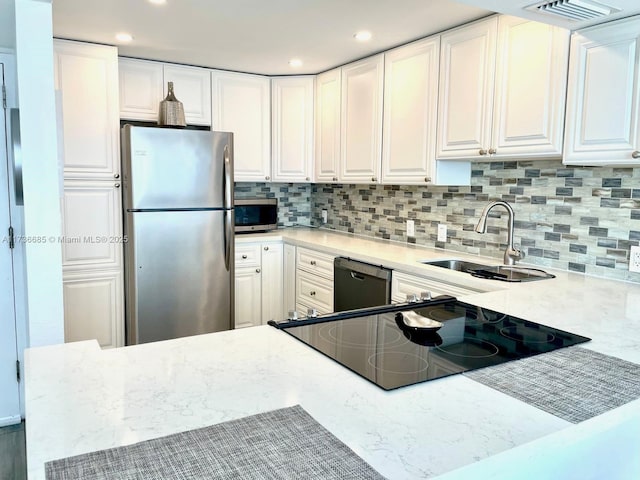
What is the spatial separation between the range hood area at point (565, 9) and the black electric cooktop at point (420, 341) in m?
1.04

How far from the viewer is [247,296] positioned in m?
3.75

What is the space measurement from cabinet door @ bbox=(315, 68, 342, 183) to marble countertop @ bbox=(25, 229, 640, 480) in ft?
8.50

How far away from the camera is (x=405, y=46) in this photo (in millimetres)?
3064

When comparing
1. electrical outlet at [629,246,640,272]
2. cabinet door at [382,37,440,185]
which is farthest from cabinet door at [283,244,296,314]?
electrical outlet at [629,246,640,272]

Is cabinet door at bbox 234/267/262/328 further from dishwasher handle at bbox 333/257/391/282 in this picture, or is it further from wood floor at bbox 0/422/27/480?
wood floor at bbox 0/422/27/480

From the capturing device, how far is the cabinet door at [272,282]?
12.5 ft

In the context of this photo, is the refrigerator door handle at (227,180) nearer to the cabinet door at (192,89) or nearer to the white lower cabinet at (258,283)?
the white lower cabinet at (258,283)

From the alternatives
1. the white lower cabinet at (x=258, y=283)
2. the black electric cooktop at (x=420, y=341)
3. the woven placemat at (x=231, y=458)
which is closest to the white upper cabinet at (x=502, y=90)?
the black electric cooktop at (x=420, y=341)

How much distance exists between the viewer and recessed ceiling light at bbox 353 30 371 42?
9.50 feet

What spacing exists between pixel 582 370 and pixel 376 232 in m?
2.71

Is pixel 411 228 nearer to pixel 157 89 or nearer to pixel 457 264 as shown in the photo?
Answer: pixel 457 264

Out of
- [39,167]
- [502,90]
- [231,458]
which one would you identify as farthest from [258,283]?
[231,458]

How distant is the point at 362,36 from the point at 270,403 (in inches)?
101

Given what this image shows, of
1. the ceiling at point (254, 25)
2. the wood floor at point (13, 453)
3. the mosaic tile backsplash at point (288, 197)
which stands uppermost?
the ceiling at point (254, 25)
